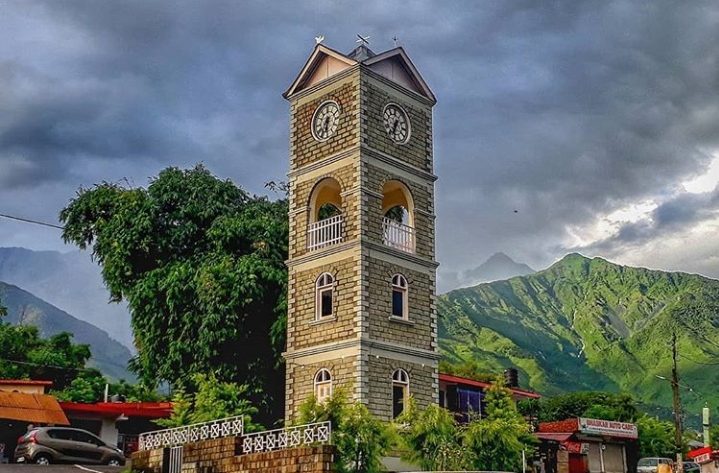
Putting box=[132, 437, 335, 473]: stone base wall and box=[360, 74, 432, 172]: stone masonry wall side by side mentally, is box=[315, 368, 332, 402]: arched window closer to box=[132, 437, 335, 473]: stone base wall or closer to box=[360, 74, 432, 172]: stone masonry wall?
box=[132, 437, 335, 473]: stone base wall

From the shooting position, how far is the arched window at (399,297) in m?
29.9

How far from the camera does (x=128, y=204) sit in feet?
121

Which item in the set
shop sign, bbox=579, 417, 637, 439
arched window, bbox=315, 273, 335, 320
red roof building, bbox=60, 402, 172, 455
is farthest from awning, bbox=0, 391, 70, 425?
shop sign, bbox=579, 417, 637, 439

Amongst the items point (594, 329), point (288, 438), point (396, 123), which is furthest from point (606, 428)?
point (594, 329)

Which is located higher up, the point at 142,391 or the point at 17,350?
the point at 17,350

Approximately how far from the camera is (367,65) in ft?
101

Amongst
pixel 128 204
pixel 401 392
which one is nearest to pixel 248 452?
pixel 401 392

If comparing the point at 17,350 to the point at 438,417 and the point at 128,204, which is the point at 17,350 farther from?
the point at 438,417

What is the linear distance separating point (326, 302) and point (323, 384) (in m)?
2.63

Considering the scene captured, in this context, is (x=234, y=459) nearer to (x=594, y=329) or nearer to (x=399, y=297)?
(x=399, y=297)

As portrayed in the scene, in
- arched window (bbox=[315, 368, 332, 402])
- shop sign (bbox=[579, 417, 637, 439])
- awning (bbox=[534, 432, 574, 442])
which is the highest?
arched window (bbox=[315, 368, 332, 402])

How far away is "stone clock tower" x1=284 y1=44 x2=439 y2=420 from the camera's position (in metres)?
28.7

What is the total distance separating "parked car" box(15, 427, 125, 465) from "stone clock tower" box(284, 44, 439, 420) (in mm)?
6353

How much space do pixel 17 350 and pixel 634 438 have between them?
31113 mm
